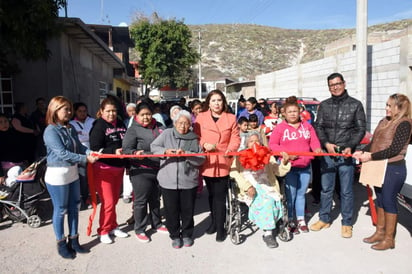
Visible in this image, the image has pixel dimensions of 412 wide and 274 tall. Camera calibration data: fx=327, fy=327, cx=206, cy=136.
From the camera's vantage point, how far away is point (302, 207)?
4703 mm

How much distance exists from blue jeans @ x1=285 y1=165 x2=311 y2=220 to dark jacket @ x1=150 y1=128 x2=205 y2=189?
1.40 m

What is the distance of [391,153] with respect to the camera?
380cm

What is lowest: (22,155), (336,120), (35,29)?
(22,155)

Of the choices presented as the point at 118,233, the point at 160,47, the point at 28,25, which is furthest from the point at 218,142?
the point at 160,47

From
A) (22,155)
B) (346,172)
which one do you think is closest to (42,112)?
(22,155)

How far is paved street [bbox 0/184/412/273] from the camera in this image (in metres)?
3.69

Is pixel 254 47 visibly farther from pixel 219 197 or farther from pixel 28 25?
pixel 219 197

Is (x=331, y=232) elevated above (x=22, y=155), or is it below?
below

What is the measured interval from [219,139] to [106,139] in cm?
150

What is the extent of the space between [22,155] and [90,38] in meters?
5.79

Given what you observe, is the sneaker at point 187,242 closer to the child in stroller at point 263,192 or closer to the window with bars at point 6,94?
the child in stroller at point 263,192

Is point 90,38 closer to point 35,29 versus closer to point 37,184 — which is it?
point 35,29

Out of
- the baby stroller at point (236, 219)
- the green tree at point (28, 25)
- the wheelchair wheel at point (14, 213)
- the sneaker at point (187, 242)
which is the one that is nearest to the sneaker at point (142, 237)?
the sneaker at point (187, 242)

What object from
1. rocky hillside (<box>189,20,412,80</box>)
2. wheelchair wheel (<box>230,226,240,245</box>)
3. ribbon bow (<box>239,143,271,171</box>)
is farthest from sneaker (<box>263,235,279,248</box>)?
rocky hillside (<box>189,20,412,80</box>)
